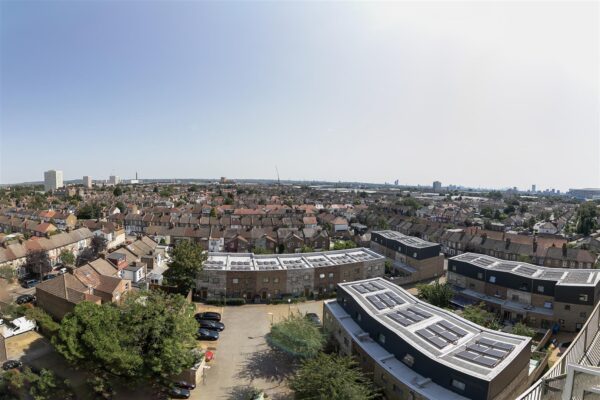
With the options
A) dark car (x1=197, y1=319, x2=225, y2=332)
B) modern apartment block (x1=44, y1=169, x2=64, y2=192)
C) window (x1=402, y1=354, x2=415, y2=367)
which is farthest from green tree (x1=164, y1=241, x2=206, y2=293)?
modern apartment block (x1=44, y1=169, x2=64, y2=192)

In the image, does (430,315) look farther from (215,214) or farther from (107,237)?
(215,214)

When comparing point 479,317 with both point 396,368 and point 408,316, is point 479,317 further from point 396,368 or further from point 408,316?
point 396,368

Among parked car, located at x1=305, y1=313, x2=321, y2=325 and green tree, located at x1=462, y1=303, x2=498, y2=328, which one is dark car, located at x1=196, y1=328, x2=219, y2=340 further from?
green tree, located at x1=462, y1=303, x2=498, y2=328

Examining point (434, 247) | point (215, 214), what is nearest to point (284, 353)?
point (434, 247)

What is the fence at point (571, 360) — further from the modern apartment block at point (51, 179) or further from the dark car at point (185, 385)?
the modern apartment block at point (51, 179)


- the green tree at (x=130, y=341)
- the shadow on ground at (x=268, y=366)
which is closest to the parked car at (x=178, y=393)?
the green tree at (x=130, y=341)

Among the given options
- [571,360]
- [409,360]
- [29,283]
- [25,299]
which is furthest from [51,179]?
[571,360]

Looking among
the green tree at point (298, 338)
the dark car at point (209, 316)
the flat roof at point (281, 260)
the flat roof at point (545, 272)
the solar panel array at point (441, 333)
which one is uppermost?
the flat roof at point (545, 272)
